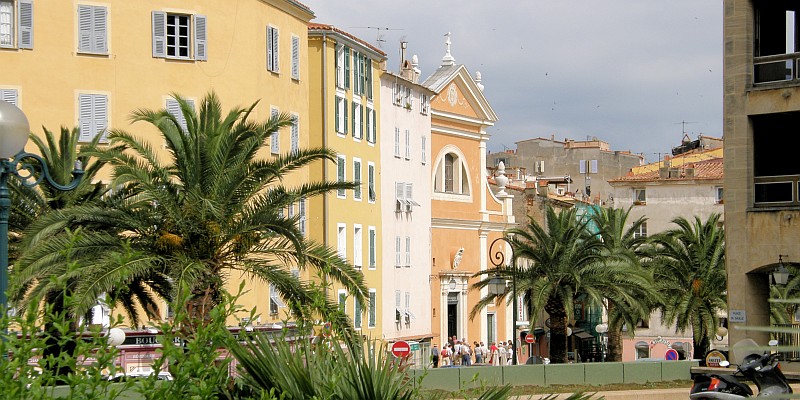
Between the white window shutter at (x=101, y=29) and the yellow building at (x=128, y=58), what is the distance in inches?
1.2

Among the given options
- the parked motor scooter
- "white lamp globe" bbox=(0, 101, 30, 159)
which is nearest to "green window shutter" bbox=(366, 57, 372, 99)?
the parked motor scooter

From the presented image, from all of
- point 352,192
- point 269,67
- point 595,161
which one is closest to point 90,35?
point 269,67

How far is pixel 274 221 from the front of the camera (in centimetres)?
2309

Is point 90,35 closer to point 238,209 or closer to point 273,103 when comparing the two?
point 273,103

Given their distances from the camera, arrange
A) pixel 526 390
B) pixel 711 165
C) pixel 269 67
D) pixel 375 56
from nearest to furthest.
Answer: pixel 526 390 < pixel 269 67 < pixel 375 56 < pixel 711 165

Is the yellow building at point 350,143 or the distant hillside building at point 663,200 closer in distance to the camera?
the yellow building at point 350,143

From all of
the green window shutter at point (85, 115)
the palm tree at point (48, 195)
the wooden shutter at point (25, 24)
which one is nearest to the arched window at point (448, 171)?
the green window shutter at point (85, 115)

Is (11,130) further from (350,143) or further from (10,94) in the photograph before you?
(350,143)

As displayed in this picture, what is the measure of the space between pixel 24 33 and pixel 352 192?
16968 mm

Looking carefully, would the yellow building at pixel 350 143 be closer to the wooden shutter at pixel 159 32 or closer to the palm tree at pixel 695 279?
the wooden shutter at pixel 159 32

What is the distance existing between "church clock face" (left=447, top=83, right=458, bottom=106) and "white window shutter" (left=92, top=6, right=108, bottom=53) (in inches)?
1245

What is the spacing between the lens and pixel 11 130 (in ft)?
36.6

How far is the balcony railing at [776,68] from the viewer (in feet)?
92.3

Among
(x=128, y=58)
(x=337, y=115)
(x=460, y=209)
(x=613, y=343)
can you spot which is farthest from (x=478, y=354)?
(x=128, y=58)
